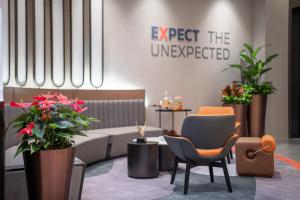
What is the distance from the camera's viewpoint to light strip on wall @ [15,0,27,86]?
6766 mm

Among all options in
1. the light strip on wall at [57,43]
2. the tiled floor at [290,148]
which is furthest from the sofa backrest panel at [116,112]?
the tiled floor at [290,148]

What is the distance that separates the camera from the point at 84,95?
748 cm

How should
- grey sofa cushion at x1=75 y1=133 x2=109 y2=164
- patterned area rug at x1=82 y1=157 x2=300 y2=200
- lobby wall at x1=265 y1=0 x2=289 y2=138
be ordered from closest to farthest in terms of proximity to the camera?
1. patterned area rug at x1=82 y1=157 x2=300 y2=200
2. grey sofa cushion at x1=75 y1=133 x2=109 y2=164
3. lobby wall at x1=265 y1=0 x2=289 y2=138

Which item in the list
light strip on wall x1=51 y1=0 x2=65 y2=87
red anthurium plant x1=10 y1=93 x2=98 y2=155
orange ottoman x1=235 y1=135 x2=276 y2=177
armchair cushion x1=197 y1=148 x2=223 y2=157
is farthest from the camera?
light strip on wall x1=51 y1=0 x2=65 y2=87

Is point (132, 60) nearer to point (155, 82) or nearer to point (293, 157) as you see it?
point (155, 82)

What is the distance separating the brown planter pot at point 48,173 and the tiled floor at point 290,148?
502cm

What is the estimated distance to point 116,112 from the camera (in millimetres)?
7805

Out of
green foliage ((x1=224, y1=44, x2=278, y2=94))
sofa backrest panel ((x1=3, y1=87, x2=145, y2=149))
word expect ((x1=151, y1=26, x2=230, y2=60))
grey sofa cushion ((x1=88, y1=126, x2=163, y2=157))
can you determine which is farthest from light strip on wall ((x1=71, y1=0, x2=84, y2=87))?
green foliage ((x1=224, y1=44, x2=278, y2=94))

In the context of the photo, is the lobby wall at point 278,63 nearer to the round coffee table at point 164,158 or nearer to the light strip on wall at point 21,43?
the round coffee table at point 164,158

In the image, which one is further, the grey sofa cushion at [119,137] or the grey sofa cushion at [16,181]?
the grey sofa cushion at [119,137]

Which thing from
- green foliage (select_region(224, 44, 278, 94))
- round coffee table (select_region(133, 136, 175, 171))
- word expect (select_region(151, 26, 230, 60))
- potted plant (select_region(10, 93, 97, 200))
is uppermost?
word expect (select_region(151, 26, 230, 60))

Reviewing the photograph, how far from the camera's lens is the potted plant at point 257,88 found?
8.91 meters

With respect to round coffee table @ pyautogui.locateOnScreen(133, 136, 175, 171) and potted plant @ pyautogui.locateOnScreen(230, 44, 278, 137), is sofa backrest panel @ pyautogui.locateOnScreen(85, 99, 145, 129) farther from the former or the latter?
potted plant @ pyautogui.locateOnScreen(230, 44, 278, 137)

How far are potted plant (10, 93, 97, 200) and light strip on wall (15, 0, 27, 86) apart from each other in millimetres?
3951
